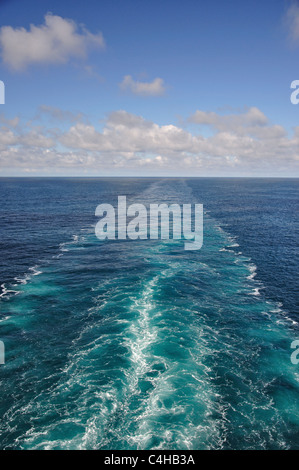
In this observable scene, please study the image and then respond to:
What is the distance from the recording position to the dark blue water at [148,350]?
101ft

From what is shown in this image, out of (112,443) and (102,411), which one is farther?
(102,411)

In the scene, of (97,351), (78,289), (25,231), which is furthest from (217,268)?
(25,231)

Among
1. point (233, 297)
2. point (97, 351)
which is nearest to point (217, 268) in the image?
point (233, 297)

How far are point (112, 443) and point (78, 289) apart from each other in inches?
1438

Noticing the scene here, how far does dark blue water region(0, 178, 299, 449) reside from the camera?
101 ft

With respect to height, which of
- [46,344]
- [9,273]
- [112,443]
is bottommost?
[112,443]

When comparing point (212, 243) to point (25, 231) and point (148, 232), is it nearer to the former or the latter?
point (148, 232)

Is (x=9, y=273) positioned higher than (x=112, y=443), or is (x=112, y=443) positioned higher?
(x=9, y=273)

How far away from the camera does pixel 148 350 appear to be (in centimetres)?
4325

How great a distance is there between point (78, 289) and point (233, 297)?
1380 inches

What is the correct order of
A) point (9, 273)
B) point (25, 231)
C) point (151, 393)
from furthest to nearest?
point (25, 231) < point (9, 273) < point (151, 393)

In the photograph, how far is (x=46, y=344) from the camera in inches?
1726

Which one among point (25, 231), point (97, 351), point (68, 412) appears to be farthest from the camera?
point (25, 231)

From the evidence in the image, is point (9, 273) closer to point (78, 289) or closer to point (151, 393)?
point (78, 289)
